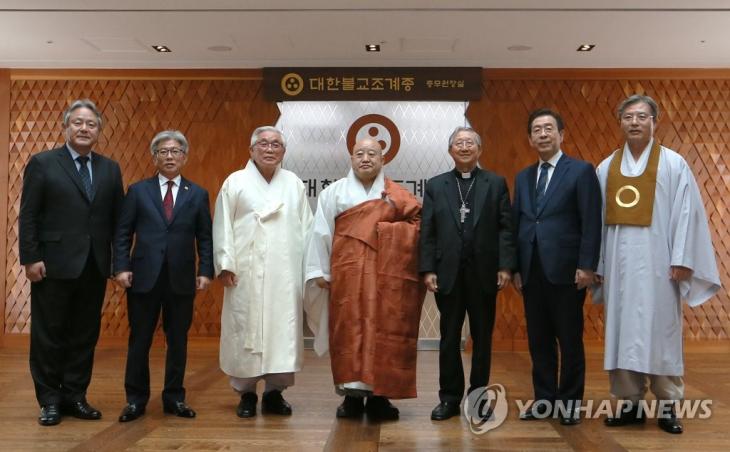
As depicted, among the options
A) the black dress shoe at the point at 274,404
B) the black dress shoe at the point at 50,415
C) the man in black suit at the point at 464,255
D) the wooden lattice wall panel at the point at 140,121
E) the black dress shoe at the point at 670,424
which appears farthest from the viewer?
the wooden lattice wall panel at the point at 140,121

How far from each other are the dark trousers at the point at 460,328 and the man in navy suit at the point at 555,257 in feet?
0.85

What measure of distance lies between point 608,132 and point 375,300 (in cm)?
439

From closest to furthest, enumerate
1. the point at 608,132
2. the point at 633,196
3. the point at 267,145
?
1. the point at 633,196
2. the point at 267,145
3. the point at 608,132

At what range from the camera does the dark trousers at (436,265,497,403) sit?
3.44m

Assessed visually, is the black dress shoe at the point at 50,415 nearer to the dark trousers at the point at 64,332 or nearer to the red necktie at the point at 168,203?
the dark trousers at the point at 64,332

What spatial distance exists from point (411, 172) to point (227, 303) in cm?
357

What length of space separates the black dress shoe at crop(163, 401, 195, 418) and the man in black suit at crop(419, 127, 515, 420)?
4.43 ft

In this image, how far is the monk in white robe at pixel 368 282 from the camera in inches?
133

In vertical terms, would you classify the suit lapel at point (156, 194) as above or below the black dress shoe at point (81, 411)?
above

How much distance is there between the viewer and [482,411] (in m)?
3.42

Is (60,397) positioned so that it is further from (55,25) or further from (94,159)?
(55,25)

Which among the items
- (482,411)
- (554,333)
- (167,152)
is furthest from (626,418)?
(167,152)

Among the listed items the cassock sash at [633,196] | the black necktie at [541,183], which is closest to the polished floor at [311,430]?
the cassock sash at [633,196]

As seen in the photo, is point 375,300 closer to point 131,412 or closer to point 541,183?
point 541,183
